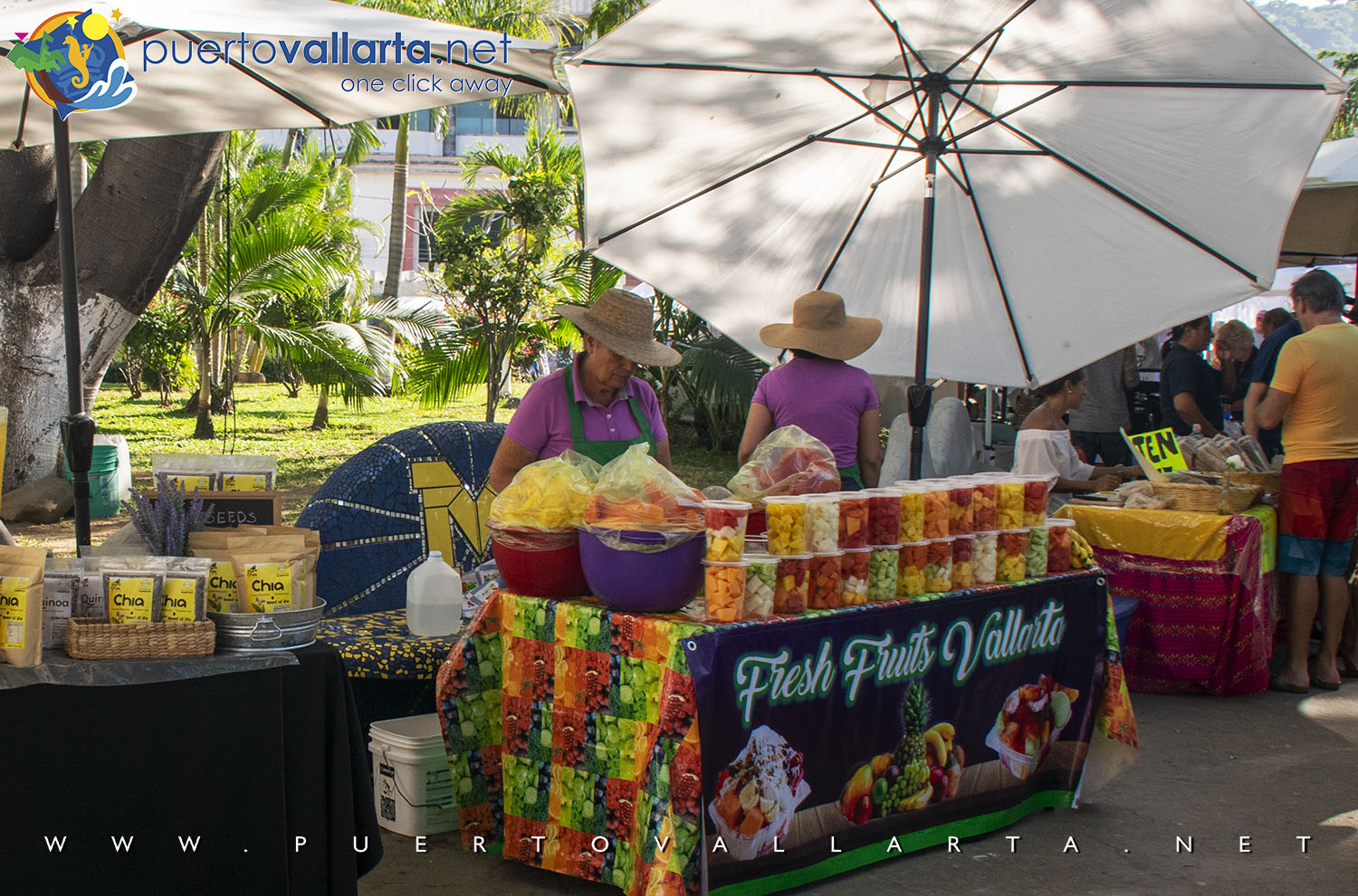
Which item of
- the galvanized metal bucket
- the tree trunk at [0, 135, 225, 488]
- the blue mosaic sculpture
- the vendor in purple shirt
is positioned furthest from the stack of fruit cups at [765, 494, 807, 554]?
the tree trunk at [0, 135, 225, 488]

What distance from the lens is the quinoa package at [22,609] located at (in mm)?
2656

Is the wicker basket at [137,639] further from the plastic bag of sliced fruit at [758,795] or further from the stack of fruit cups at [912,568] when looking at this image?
the stack of fruit cups at [912,568]

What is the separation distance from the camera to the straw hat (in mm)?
4887

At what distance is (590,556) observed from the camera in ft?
10.9

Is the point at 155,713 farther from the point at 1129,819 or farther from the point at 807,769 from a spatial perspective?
the point at 1129,819

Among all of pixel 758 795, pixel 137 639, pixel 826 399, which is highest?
pixel 826 399

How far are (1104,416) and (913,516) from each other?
526 cm

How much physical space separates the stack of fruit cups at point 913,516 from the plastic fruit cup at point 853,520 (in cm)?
18

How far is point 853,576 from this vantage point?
352cm

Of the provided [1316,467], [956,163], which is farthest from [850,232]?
[1316,467]

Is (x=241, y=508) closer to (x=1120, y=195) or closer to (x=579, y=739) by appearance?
(x=579, y=739)

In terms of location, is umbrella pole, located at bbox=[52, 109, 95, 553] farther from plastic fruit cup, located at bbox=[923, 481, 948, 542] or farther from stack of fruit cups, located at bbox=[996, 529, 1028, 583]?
stack of fruit cups, located at bbox=[996, 529, 1028, 583]

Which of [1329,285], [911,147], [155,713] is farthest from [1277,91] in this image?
[155,713]

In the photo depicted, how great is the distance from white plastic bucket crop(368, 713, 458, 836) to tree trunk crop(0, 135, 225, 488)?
602 centimetres
